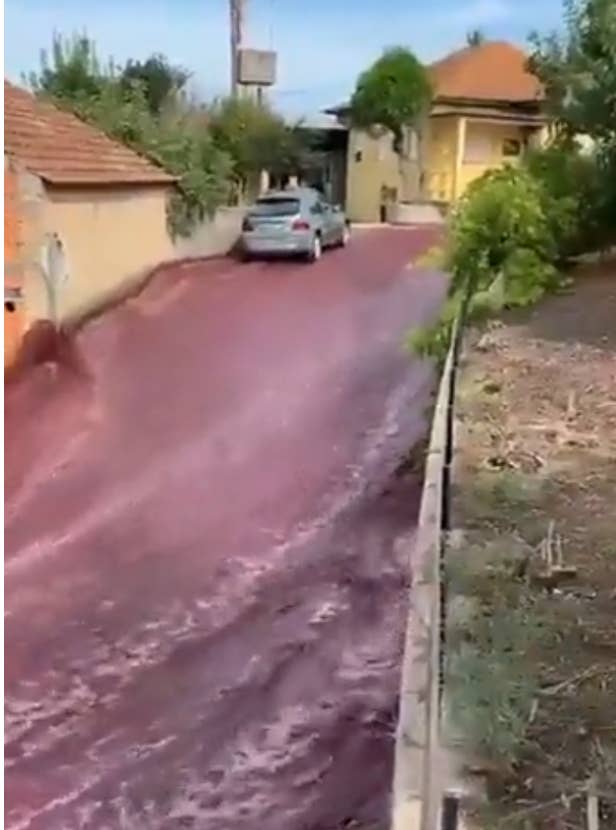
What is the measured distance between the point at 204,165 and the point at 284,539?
5.18 metres

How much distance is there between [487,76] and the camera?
754 centimetres

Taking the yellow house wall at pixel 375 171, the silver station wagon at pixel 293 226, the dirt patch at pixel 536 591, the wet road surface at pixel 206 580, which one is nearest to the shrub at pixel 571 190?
the yellow house wall at pixel 375 171

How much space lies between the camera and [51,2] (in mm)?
1456

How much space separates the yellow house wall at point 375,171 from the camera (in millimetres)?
7430

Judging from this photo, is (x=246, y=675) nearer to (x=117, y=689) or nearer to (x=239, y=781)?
(x=117, y=689)

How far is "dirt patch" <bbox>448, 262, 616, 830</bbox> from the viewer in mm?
1553

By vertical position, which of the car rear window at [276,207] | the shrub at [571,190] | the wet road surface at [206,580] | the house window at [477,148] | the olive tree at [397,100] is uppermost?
the olive tree at [397,100]

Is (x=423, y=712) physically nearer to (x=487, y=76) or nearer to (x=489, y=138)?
(x=487, y=76)

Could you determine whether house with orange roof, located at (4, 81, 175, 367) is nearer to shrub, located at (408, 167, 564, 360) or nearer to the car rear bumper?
the car rear bumper

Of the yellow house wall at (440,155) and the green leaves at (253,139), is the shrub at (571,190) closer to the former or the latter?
the yellow house wall at (440,155)

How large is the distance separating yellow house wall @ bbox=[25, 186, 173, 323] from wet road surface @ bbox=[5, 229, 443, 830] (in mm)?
236

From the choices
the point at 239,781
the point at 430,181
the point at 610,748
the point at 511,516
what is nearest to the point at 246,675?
the point at 239,781

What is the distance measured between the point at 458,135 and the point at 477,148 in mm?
257

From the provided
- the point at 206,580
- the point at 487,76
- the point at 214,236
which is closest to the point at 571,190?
the point at 487,76
